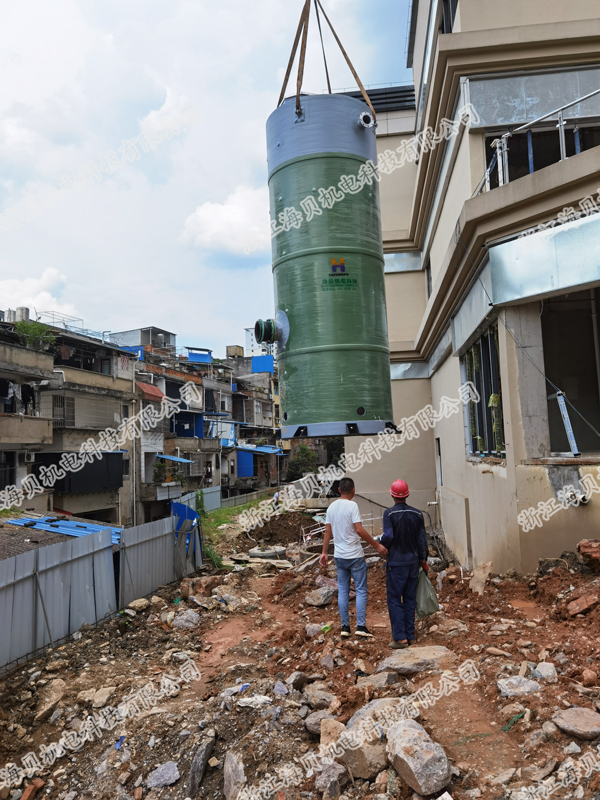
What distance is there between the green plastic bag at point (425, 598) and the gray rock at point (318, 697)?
1.26 m

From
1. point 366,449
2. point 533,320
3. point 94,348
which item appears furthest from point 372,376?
point 94,348

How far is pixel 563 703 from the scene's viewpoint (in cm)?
359

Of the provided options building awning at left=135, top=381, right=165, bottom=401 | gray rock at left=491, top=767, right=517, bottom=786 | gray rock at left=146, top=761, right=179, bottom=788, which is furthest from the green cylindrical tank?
building awning at left=135, top=381, right=165, bottom=401

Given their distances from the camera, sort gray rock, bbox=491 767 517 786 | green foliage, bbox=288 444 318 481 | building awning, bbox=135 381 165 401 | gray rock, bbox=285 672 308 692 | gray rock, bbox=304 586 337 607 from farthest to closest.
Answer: green foliage, bbox=288 444 318 481, building awning, bbox=135 381 165 401, gray rock, bbox=304 586 337 607, gray rock, bbox=285 672 308 692, gray rock, bbox=491 767 517 786

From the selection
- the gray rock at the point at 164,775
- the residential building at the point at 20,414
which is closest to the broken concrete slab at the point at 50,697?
the gray rock at the point at 164,775

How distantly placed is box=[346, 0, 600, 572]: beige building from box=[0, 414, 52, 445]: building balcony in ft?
57.3

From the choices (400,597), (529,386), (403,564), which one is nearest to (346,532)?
(403,564)

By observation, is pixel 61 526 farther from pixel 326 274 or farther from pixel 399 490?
pixel 399 490

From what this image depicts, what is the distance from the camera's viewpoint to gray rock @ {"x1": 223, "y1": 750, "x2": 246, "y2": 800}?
12.8ft

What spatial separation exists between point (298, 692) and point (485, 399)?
507 centimetres

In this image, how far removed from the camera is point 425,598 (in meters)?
5.56

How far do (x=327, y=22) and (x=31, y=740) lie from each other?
379 inches

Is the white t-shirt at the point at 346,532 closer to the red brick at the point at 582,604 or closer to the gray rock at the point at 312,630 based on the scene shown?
the gray rock at the point at 312,630

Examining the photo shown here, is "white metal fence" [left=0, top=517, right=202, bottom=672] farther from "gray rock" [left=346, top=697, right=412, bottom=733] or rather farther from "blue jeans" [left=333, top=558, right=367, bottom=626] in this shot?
"gray rock" [left=346, top=697, right=412, bottom=733]
